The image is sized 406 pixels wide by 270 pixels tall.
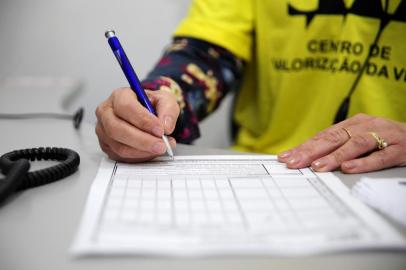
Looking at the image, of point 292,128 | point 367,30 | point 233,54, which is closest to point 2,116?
point 233,54

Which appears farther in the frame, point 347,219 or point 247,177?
point 247,177

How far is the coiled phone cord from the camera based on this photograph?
1.33ft

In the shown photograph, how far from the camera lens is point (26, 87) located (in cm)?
113

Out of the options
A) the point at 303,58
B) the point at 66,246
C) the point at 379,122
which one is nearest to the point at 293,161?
the point at 379,122

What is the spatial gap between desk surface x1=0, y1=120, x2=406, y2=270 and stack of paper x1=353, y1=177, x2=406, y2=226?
1.1 inches

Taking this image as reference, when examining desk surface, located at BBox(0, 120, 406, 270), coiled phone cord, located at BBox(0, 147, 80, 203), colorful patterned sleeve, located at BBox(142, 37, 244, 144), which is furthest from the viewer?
colorful patterned sleeve, located at BBox(142, 37, 244, 144)

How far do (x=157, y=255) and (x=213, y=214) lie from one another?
7cm

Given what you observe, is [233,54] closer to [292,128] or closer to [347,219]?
[292,128]

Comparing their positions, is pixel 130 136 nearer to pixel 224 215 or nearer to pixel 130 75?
pixel 130 75

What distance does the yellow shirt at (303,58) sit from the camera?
0.75 metres

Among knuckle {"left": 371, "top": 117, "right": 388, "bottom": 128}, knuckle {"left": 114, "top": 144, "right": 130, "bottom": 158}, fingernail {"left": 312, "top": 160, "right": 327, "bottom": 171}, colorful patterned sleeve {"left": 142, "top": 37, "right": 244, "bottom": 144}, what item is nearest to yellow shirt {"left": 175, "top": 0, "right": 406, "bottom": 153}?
colorful patterned sleeve {"left": 142, "top": 37, "right": 244, "bottom": 144}

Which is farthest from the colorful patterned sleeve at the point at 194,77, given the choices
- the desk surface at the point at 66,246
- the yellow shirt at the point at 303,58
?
the desk surface at the point at 66,246

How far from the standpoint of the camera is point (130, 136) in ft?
1.66

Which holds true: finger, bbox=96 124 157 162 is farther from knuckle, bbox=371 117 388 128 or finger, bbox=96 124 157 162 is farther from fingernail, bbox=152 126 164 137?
knuckle, bbox=371 117 388 128
